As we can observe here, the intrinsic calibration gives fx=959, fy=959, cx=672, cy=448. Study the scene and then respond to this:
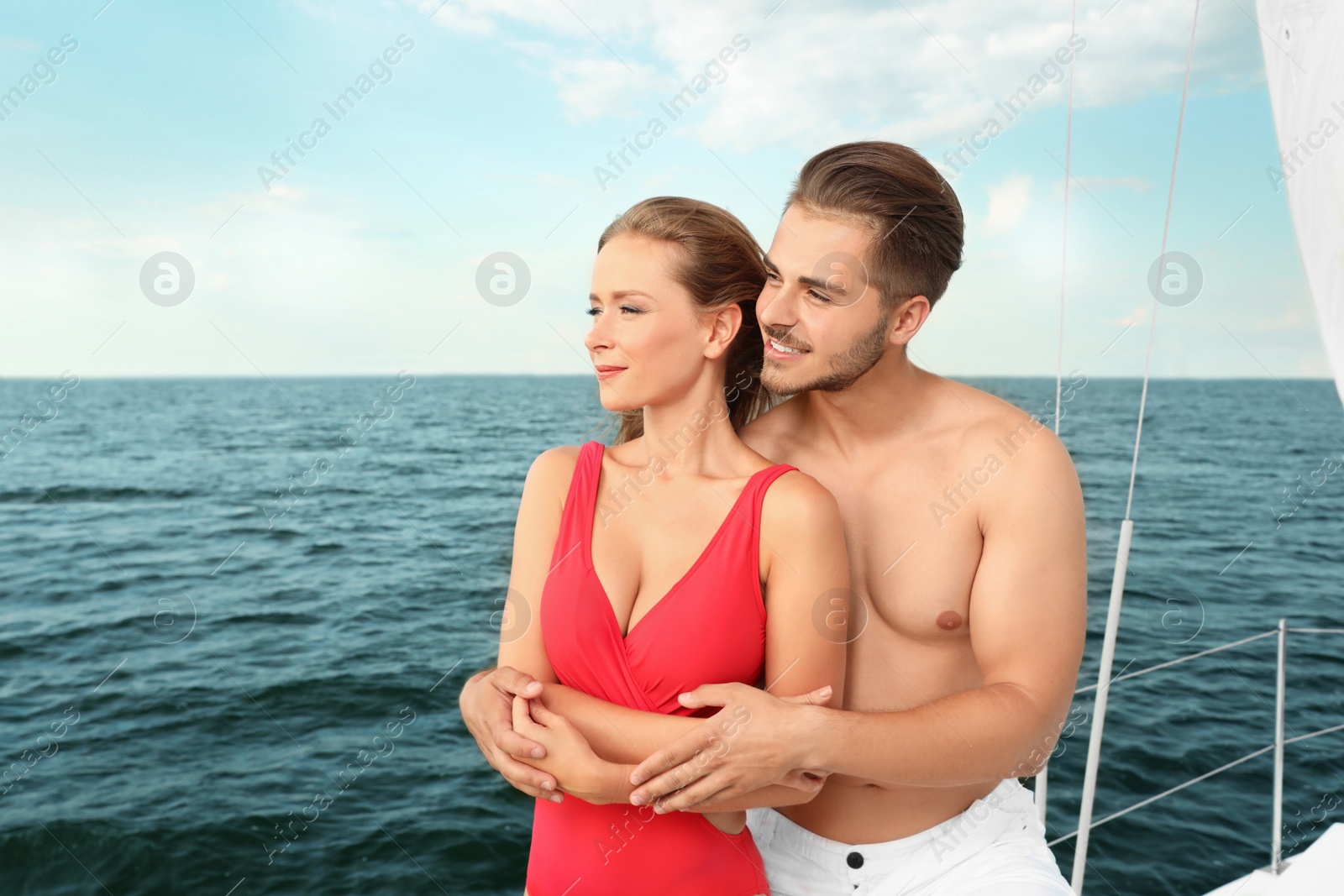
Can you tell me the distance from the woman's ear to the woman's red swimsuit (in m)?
0.30

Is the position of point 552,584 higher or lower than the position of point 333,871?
higher

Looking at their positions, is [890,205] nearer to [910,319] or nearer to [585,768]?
[910,319]

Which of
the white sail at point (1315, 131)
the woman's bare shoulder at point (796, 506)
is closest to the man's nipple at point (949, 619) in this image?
the woman's bare shoulder at point (796, 506)

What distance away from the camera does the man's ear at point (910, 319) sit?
2.25m

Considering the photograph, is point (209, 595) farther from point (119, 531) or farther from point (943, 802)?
point (943, 802)

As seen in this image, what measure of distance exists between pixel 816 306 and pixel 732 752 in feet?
3.16

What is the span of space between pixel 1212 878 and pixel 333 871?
685 cm

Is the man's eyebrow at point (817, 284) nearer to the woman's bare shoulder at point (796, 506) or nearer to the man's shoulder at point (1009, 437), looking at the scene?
the woman's bare shoulder at point (796, 506)

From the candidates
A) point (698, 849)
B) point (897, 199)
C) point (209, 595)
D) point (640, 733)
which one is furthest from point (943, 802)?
point (209, 595)

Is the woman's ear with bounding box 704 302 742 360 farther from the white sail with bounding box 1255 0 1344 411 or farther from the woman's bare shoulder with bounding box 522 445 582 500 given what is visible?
the white sail with bounding box 1255 0 1344 411

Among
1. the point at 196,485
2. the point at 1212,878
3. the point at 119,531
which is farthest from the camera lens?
the point at 196,485

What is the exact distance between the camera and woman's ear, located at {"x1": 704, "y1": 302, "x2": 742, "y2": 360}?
2119 millimetres

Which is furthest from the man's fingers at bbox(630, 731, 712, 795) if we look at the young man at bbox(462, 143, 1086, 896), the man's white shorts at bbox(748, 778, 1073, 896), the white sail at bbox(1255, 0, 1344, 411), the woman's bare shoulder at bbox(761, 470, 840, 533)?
the white sail at bbox(1255, 0, 1344, 411)

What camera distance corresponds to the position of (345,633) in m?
14.2
